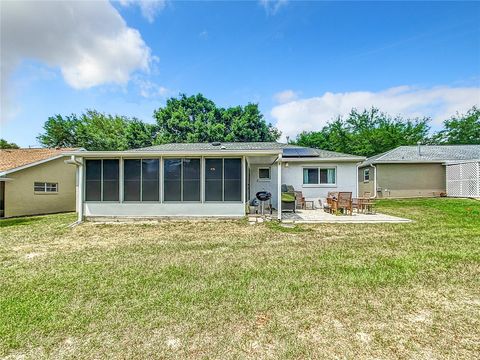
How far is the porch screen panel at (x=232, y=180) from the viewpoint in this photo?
9.72 metres

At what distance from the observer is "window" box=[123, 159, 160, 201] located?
9.80 m

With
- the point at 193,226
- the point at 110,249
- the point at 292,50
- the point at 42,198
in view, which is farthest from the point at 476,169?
the point at 42,198

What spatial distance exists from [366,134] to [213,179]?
2688 cm

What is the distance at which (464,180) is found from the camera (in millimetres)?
15992

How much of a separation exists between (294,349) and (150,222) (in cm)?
815

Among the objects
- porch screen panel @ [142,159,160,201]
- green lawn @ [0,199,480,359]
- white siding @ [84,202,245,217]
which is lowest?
green lawn @ [0,199,480,359]

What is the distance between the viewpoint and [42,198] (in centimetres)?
1448

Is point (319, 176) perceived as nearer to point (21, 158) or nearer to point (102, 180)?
point (102, 180)

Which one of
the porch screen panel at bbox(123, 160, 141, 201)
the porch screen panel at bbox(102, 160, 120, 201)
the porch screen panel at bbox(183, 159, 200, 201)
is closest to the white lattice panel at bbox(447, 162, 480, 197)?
the porch screen panel at bbox(183, 159, 200, 201)

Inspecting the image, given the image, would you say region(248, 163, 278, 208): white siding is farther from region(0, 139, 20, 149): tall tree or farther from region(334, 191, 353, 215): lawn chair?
region(0, 139, 20, 149): tall tree

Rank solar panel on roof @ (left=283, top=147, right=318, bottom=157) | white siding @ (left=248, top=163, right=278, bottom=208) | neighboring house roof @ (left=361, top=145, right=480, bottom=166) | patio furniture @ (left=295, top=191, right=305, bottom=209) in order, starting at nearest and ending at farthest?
1. patio furniture @ (left=295, top=191, right=305, bottom=209)
2. white siding @ (left=248, top=163, right=278, bottom=208)
3. solar panel on roof @ (left=283, top=147, right=318, bottom=157)
4. neighboring house roof @ (left=361, top=145, right=480, bottom=166)

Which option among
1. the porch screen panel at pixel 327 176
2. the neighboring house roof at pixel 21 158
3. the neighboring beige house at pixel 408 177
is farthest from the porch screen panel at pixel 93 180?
the neighboring beige house at pixel 408 177

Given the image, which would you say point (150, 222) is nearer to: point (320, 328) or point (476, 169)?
point (320, 328)

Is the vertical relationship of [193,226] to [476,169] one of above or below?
below
